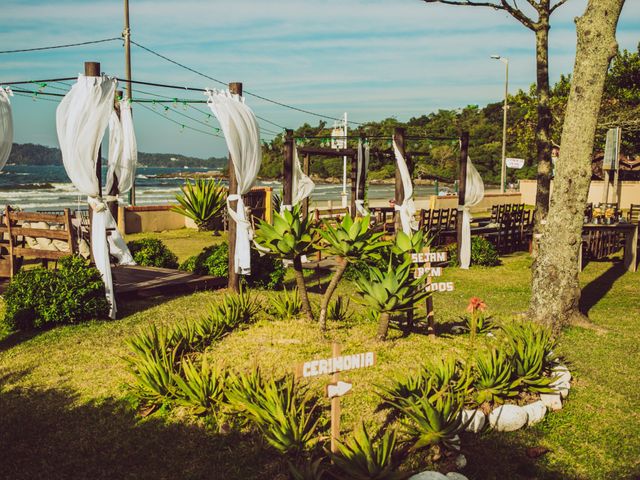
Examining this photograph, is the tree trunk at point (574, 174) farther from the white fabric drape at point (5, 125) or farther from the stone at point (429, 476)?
the white fabric drape at point (5, 125)

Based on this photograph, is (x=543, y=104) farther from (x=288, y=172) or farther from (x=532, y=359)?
(x=532, y=359)

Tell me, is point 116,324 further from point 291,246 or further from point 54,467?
point 54,467

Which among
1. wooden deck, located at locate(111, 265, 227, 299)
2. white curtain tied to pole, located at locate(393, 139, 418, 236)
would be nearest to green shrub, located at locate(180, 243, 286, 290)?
wooden deck, located at locate(111, 265, 227, 299)

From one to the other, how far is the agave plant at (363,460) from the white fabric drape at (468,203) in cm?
1005

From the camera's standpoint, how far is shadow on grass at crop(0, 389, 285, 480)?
4.50m

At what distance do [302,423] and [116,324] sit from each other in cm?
484

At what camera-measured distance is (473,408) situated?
5.32 metres

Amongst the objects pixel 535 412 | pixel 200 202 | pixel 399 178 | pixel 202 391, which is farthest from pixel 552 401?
pixel 200 202

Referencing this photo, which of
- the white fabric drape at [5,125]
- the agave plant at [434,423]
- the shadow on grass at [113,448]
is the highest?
the white fabric drape at [5,125]

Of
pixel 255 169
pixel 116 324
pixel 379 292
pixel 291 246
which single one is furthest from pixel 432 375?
pixel 255 169

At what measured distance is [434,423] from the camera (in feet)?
14.8

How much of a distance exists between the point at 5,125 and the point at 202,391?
7015 mm

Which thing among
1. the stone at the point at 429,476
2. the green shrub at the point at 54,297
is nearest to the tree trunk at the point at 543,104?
the green shrub at the point at 54,297

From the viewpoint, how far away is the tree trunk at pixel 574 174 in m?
8.25
